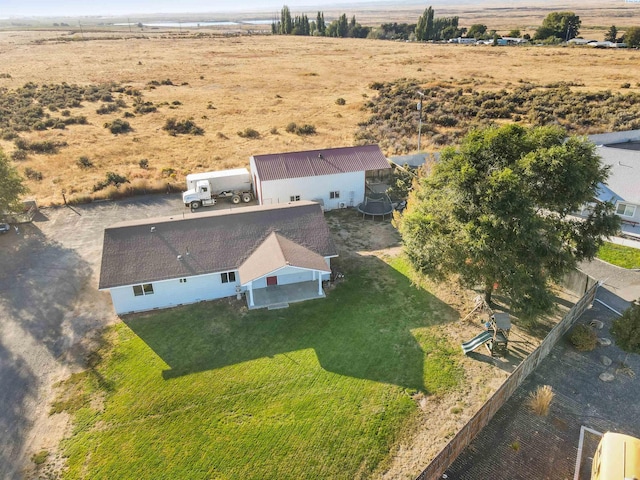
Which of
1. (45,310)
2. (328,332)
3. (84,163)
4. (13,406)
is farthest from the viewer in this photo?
(84,163)

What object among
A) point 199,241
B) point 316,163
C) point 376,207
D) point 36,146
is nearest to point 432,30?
point 36,146

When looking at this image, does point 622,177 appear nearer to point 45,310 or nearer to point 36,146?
point 45,310

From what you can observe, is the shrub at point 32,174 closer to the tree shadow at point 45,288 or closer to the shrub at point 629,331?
the tree shadow at point 45,288

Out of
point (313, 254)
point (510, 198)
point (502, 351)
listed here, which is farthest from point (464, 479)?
point (313, 254)

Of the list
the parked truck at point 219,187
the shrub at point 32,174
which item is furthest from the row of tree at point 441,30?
the shrub at point 32,174

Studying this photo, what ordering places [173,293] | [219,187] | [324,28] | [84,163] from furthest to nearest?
[324,28]
[84,163]
[219,187]
[173,293]

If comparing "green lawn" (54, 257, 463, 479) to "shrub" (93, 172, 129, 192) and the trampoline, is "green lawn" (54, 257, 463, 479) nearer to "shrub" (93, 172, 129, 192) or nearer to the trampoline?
the trampoline
